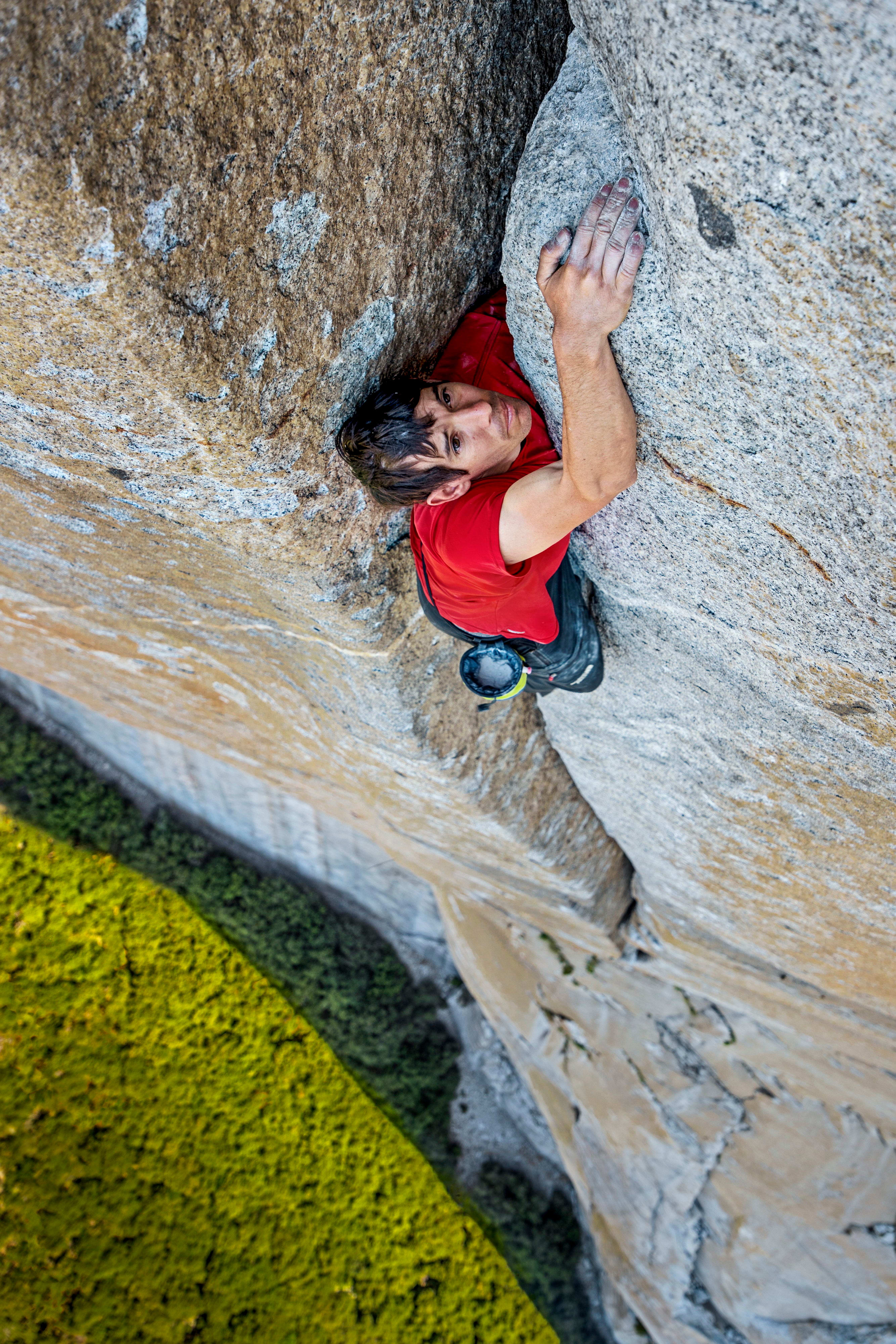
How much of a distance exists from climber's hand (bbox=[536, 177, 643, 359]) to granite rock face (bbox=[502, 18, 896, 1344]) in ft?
0.13

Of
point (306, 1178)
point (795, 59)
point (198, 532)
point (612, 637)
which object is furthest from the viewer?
point (306, 1178)

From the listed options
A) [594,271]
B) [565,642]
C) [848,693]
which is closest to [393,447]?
[594,271]

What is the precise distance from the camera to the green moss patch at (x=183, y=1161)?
5262mm

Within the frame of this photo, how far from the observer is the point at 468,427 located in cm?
199

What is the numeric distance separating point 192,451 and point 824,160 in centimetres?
132

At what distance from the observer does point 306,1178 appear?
19.9 feet

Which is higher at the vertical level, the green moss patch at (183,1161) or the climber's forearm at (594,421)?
the climber's forearm at (594,421)

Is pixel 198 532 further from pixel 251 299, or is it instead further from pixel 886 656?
pixel 886 656

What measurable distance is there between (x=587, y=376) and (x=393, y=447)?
0.46 m

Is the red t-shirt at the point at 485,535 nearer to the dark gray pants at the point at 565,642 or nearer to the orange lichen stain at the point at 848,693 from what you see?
the dark gray pants at the point at 565,642

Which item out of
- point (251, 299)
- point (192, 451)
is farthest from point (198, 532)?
point (251, 299)

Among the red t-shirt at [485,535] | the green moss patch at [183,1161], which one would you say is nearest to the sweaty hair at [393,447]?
the red t-shirt at [485,535]

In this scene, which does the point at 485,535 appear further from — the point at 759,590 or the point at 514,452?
the point at 759,590

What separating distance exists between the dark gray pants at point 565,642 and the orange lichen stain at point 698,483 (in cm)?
50
